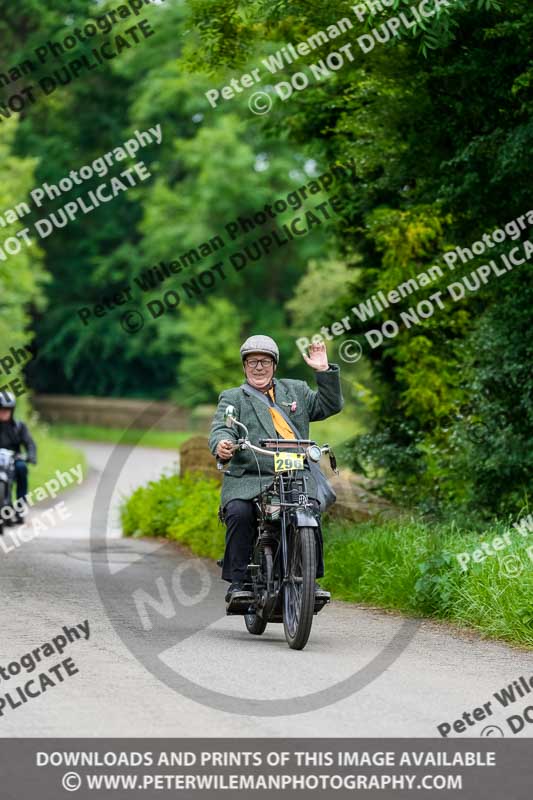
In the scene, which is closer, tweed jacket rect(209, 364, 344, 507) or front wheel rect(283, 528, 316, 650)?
front wheel rect(283, 528, 316, 650)

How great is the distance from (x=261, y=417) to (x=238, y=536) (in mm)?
795

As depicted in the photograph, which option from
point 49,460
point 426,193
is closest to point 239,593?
point 426,193

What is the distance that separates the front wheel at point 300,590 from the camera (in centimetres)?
880

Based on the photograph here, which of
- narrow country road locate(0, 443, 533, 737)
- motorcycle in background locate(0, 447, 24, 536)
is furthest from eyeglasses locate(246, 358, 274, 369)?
motorcycle in background locate(0, 447, 24, 536)

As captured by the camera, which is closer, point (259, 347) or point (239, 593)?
point (239, 593)

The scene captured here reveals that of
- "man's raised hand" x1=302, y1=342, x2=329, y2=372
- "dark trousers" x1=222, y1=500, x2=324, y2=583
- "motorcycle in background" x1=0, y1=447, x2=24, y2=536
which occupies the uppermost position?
"motorcycle in background" x1=0, y1=447, x2=24, y2=536

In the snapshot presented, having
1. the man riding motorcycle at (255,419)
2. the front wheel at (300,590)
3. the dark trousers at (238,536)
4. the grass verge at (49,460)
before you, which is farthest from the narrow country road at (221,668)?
the grass verge at (49,460)

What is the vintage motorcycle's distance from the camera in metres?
8.95

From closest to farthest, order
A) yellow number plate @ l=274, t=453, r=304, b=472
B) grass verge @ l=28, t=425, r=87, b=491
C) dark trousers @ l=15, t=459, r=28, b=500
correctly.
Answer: yellow number plate @ l=274, t=453, r=304, b=472 → dark trousers @ l=15, t=459, r=28, b=500 → grass verge @ l=28, t=425, r=87, b=491

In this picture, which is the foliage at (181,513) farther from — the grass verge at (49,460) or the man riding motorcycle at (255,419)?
the grass verge at (49,460)

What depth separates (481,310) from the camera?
16531 millimetres

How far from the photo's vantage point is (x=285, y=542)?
927 centimetres

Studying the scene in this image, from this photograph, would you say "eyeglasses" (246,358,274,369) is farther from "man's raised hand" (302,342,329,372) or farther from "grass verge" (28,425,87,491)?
"grass verge" (28,425,87,491)
